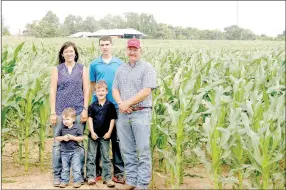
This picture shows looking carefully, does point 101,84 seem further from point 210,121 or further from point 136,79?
point 210,121

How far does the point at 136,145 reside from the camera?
447 cm

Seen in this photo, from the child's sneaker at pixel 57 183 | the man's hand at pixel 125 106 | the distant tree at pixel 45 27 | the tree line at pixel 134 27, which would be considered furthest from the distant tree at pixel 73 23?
the man's hand at pixel 125 106

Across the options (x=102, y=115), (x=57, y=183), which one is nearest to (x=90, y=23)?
(x=102, y=115)

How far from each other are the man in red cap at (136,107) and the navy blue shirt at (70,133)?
482mm

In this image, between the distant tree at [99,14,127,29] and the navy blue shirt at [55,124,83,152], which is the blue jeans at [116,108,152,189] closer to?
the navy blue shirt at [55,124,83,152]

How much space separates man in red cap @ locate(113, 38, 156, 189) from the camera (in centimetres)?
436

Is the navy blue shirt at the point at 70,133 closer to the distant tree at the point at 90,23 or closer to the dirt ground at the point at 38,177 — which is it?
the dirt ground at the point at 38,177

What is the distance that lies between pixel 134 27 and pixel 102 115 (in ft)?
96.3

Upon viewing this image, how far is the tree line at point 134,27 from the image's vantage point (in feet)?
111

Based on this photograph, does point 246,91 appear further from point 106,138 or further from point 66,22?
point 66,22

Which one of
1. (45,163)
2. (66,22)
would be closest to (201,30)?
(66,22)

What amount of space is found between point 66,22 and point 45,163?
125ft

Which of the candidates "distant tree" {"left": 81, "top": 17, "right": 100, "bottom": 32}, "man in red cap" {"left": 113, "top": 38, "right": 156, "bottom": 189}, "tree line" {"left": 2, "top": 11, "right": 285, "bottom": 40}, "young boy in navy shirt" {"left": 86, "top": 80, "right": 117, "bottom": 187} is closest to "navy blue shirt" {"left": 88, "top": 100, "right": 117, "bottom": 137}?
"young boy in navy shirt" {"left": 86, "top": 80, "right": 117, "bottom": 187}

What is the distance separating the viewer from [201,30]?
4028cm
